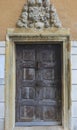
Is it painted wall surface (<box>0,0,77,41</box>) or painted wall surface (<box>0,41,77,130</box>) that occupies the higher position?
painted wall surface (<box>0,0,77,41</box>)

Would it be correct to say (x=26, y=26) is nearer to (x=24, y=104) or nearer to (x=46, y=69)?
(x=46, y=69)

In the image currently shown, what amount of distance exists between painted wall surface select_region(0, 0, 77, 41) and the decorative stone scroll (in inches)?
4.2

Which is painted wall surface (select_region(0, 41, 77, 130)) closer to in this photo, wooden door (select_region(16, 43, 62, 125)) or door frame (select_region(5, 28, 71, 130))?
door frame (select_region(5, 28, 71, 130))

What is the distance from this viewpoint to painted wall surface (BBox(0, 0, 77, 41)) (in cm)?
753

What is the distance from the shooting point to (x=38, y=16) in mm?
7496

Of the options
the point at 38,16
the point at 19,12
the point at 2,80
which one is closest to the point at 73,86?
the point at 2,80

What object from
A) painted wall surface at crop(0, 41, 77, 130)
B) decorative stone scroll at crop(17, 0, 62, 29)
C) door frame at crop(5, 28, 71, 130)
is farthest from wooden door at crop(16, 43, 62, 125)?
decorative stone scroll at crop(17, 0, 62, 29)

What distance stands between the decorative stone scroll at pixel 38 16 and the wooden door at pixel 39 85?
48 centimetres

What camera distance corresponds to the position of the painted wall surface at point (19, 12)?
24.7ft

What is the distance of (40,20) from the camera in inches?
295

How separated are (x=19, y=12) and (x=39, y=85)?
152 centimetres

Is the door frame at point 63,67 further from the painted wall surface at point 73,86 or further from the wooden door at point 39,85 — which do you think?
the wooden door at point 39,85

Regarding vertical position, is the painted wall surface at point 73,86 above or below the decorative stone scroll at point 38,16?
below

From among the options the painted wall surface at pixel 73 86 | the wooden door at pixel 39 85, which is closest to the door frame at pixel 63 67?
the painted wall surface at pixel 73 86
